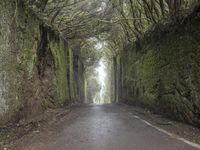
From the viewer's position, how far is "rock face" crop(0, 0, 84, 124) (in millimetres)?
7434

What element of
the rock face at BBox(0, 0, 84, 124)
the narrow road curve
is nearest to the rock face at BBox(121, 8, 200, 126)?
the narrow road curve

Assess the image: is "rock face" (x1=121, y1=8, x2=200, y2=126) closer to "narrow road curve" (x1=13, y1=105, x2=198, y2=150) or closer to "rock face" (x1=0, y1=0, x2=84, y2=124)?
"narrow road curve" (x1=13, y1=105, x2=198, y2=150)

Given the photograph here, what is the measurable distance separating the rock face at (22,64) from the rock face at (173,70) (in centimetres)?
421

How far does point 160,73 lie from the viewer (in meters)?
10.7

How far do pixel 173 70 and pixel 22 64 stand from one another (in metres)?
4.52

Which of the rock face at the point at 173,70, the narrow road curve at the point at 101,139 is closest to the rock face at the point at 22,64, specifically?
the narrow road curve at the point at 101,139

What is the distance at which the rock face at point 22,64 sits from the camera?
7.43 meters

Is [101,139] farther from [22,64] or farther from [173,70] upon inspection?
[173,70]

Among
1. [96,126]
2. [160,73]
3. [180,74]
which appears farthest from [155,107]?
[96,126]

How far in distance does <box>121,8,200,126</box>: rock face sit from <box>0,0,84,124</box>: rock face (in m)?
4.21

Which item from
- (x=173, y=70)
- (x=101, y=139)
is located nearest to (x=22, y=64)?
(x=101, y=139)

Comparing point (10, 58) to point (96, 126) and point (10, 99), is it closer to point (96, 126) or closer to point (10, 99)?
point (10, 99)

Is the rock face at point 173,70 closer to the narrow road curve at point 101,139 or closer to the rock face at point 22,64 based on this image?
the narrow road curve at point 101,139

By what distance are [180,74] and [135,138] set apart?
2996 mm
